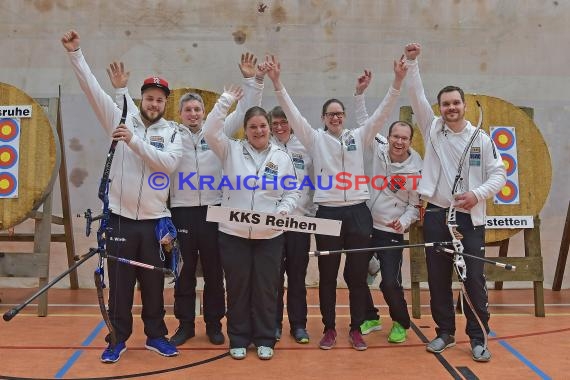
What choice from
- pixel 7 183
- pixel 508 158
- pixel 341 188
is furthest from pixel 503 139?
pixel 7 183

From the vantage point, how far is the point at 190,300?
12.6 ft

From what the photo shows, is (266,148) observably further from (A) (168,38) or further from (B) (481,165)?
(A) (168,38)

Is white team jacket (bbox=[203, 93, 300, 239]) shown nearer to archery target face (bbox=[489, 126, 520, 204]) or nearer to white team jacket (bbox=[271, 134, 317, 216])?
white team jacket (bbox=[271, 134, 317, 216])

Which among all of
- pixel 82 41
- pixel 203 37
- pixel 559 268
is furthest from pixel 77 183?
pixel 559 268

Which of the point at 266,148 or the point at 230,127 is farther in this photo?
the point at 230,127

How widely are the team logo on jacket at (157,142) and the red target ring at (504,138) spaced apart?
307cm

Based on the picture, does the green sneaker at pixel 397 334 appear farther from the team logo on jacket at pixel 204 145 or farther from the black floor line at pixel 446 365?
the team logo on jacket at pixel 204 145

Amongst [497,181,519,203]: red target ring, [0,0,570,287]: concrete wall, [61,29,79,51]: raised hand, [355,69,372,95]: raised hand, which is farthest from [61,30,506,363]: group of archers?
[0,0,570,287]: concrete wall

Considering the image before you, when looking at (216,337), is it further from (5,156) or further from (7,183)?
(5,156)

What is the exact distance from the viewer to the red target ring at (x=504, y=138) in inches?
194

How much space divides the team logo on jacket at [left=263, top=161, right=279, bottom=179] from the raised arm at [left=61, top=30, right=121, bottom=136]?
1009 mm

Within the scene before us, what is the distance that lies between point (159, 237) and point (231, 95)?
3.34 feet

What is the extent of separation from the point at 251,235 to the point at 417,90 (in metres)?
1.52

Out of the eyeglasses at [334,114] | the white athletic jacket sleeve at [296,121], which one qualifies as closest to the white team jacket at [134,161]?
the white athletic jacket sleeve at [296,121]
